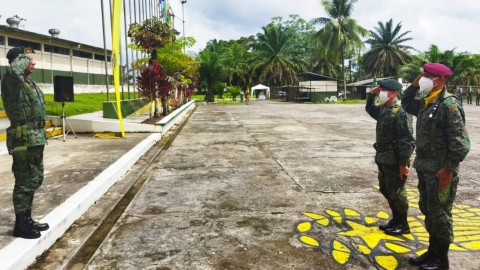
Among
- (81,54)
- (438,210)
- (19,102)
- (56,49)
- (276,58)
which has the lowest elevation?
(438,210)

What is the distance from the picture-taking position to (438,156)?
2.80m

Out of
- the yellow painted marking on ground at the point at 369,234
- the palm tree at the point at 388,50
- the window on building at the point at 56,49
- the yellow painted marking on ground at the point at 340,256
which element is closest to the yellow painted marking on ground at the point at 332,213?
the yellow painted marking on ground at the point at 369,234

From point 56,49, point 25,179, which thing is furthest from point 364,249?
point 56,49

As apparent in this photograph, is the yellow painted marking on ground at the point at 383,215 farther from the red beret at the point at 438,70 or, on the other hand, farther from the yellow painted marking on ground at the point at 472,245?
the red beret at the point at 438,70

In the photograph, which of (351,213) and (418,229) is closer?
(418,229)

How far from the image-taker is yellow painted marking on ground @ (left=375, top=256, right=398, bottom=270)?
Answer: 289 centimetres

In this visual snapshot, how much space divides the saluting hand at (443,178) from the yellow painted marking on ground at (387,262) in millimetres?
731

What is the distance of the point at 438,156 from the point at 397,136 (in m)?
0.67

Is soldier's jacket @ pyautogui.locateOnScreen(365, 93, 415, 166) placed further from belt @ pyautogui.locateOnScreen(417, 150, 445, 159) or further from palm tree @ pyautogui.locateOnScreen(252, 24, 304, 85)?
palm tree @ pyautogui.locateOnScreen(252, 24, 304, 85)

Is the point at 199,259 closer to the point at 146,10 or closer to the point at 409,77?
the point at 146,10

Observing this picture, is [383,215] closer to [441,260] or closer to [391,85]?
[441,260]

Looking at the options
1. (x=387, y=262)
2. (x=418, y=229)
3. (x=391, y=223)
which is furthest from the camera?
(x=418, y=229)

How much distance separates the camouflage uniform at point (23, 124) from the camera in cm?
309

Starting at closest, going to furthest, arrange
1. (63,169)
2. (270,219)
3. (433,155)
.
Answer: (433,155) < (270,219) < (63,169)
